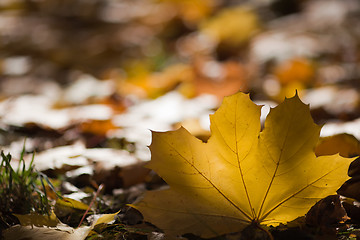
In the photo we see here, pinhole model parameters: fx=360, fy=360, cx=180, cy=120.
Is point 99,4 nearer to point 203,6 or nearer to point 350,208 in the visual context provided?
point 203,6

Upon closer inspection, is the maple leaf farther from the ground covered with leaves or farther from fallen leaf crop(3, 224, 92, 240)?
fallen leaf crop(3, 224, 92, 240)

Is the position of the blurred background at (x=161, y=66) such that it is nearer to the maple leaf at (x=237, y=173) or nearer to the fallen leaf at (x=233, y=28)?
the fallen leaf at (x=233, y=28)

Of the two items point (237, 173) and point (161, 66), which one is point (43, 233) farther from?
point (161, 66)

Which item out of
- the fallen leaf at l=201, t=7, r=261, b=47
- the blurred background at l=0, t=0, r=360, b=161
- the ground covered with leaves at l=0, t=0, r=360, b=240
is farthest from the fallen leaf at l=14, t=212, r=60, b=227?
the fallen leaf at l=201, t=7, r=261, b=47

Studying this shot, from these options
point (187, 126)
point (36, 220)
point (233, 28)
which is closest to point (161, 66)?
point (233, 28)

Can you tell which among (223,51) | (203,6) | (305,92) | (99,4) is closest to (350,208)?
(305,92)

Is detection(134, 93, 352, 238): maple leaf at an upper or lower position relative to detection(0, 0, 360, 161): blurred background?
lower
